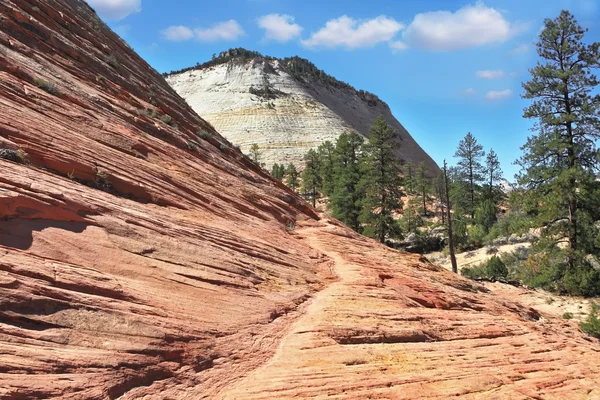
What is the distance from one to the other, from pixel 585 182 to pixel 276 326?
18.2 metres

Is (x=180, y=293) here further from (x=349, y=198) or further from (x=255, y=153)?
(x=255, y=153)

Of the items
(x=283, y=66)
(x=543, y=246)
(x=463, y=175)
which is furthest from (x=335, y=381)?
(x=283, y=66)

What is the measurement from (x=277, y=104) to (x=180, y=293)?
276ft

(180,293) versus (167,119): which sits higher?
(167,119)

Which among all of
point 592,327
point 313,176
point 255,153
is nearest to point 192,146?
point 592,327

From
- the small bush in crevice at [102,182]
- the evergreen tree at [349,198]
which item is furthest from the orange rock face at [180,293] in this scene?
the evergreen tree at [349,198]

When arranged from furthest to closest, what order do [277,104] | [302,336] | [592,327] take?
[277,104]
[592,327]
[302,336]

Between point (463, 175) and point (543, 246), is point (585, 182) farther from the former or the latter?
point (463, 175)

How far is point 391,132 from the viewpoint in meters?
33.4

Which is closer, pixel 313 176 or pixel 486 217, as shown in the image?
pixel 486 217

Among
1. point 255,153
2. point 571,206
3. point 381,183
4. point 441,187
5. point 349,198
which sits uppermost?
point 255,153

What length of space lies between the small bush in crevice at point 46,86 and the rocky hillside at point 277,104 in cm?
6181

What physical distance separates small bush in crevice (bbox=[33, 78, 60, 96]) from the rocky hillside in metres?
61.8

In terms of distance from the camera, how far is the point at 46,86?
36.8 ft
